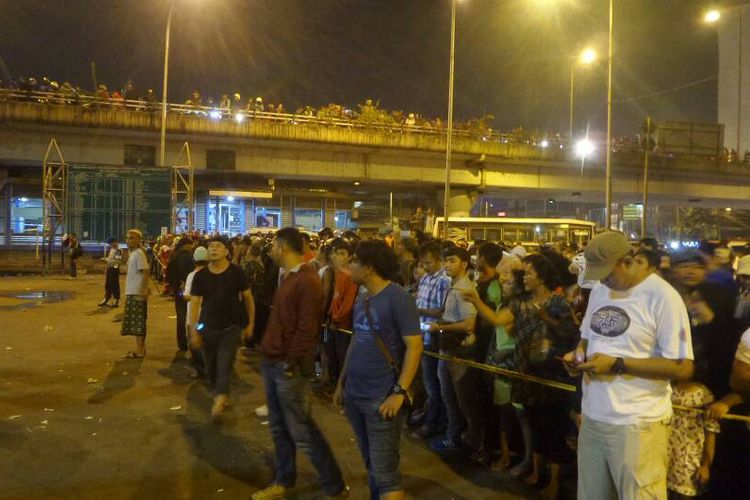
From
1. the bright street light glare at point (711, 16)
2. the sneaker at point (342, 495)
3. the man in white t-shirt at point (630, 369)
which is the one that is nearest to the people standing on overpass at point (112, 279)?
the sneaker at point (342, 495)

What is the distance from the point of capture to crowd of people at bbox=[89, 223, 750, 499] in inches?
123

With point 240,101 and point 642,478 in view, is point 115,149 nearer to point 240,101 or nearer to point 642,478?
point 240,101

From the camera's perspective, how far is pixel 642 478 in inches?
122

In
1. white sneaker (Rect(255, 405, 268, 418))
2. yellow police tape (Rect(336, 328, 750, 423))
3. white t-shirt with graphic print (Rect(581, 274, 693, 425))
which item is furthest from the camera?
white sneaker (Rect(255, 405, 268, 418))

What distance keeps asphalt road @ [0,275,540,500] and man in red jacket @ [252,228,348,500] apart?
28cm

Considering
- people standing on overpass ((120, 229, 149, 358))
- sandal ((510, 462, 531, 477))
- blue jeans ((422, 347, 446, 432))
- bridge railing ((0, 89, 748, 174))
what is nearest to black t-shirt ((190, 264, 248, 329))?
blue jeans ((422, 347, 446, 432))

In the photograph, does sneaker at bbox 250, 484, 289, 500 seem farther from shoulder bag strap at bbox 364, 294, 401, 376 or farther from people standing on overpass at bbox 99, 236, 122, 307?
people standing on overpass at bbox 99, 236, 122, 307

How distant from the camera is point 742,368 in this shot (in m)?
3.71

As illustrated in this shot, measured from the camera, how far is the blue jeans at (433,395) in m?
6.33

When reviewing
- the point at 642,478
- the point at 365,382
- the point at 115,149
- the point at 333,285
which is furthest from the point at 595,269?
the point at 115,149

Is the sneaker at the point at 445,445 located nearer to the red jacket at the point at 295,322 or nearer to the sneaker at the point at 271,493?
the sneaker at the point at 271,493

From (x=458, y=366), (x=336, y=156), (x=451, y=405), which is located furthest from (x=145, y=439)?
(x=336, y=156)

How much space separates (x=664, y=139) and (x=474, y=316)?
1139 inches

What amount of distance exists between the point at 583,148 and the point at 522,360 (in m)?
30.5
